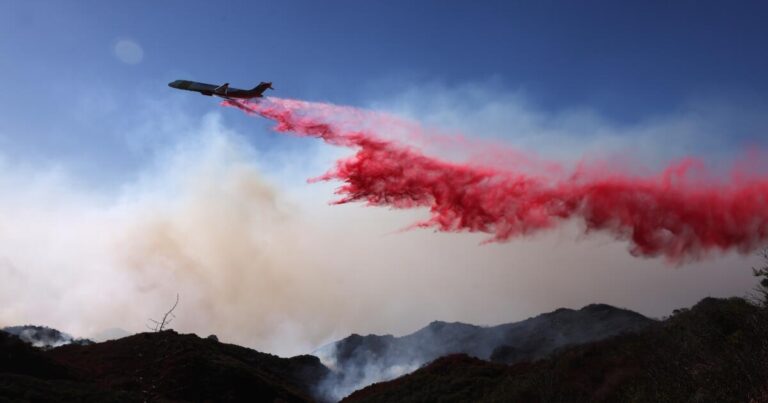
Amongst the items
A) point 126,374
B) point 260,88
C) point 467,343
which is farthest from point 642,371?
point 467,343

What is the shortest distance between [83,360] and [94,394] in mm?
31888

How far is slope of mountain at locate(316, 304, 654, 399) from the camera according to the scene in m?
104

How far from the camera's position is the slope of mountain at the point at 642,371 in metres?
27.2

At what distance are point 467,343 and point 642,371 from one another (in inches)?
3368

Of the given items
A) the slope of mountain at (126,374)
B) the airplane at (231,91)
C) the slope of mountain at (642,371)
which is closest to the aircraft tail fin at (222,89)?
the airplane at (231,91)

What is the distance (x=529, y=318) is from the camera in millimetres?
127875

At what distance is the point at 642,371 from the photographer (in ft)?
131

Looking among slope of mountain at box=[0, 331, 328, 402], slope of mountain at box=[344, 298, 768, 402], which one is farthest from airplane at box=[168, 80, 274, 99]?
slope of mountain at box=[344, 298, 768, 402]

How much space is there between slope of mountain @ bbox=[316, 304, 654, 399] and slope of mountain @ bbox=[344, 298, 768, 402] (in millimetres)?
39973

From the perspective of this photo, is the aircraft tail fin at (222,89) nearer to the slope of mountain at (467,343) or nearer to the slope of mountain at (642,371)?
the slope of mountain at (642,371)

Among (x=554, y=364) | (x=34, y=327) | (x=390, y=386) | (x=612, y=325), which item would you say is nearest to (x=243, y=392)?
(x=390, y=386)

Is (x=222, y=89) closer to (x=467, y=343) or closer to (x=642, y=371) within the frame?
(x=642, y=371)

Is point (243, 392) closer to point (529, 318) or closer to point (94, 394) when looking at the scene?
point (94, 394)

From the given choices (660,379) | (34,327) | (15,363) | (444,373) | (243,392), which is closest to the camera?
(660,379)
